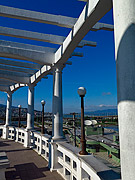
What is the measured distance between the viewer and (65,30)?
20.1ft

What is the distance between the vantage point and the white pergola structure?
193 centimetres

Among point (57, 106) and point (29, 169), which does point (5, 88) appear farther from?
point (29, 169)

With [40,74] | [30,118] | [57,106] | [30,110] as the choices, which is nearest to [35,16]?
[57,106]

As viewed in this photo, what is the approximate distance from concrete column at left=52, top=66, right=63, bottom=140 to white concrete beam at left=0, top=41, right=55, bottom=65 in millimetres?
750

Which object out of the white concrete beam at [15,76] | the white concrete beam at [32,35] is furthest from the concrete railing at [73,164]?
the white concrete beam at [32,35]

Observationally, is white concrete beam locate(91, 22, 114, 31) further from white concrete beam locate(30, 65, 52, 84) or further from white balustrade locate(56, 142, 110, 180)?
white balustrade locate(56, 142, 110, 180)

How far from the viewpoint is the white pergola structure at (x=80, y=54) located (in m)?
1.93

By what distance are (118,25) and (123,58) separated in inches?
20.1

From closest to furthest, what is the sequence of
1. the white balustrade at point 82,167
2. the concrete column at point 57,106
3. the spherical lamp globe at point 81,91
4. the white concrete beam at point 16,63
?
1. the white balustrade at point 82,167
2. the spherical lamp globe at point 81,91
3. the concrete column at point 57,106
4. the white concrete beam at point 16,63

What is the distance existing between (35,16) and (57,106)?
3.87 metres

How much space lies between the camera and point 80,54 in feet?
25.9

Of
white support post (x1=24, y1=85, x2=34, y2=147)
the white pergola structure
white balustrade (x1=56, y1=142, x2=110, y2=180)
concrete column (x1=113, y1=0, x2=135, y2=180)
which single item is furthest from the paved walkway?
concrete column (x1=113, y1=0, x2=135, y2=180)

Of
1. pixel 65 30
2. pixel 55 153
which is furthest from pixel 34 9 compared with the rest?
pixel 55 153

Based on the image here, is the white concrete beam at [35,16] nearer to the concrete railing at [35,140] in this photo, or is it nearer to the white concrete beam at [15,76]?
the concrete railing at [35,140]
